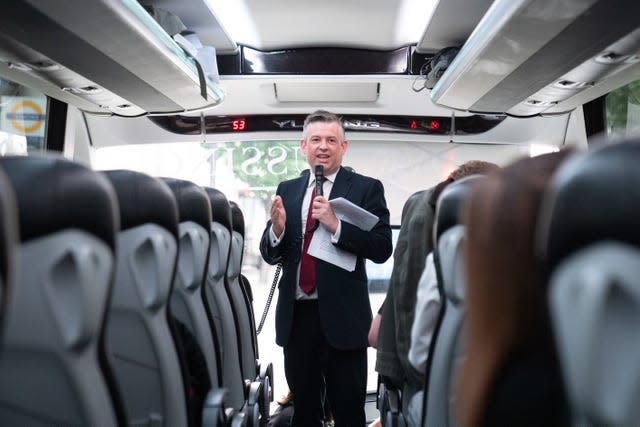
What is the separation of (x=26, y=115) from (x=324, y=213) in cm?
278

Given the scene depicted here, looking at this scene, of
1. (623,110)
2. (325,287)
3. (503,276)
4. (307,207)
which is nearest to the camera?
(503,276)

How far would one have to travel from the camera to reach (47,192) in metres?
0.99

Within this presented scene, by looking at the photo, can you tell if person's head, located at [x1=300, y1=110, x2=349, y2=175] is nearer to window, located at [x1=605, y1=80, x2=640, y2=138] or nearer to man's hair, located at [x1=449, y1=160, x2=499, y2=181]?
man's hair, located at [x1=449, y1=160, x2=499, y2=181]

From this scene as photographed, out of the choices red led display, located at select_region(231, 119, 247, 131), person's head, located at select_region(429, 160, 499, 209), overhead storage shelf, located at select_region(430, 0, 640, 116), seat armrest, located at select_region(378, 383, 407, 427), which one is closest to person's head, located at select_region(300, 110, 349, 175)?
overhead storage shelf, located at select_region(430, 0, 640, 116)

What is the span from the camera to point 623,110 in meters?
4.69

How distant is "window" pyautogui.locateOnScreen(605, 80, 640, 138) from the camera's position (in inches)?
176

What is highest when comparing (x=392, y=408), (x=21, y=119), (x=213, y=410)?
(x=21, y=119)

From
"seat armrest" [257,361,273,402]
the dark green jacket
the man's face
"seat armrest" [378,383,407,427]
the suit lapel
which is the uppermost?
the man's face

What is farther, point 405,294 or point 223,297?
point 223,297

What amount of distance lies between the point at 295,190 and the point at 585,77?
1.91 m

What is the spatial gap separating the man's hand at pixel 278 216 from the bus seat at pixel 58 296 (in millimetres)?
1866

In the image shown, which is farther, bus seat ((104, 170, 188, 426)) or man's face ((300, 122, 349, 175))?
man's face ((300, 122, 349, 175))

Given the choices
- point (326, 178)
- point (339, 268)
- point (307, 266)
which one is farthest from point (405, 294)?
point (326, 178)

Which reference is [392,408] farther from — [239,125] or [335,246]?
[239,125]
